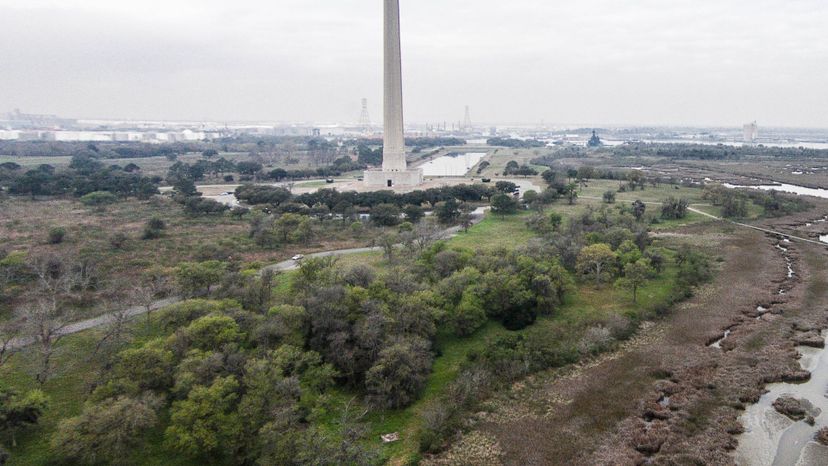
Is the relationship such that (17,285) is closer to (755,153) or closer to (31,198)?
(31,198)

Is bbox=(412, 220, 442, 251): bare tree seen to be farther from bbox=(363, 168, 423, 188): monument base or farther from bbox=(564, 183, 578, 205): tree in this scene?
bbox=(363, 168, 423, 188): monument base

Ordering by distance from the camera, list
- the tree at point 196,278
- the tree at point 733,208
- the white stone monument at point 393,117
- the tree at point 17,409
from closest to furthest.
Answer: the tree at point 17,409
the tree at point 196,278
the tree at point 733,208
the white stone monument at point 393,117

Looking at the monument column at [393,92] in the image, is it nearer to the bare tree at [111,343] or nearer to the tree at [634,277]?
the tree at [634,277]

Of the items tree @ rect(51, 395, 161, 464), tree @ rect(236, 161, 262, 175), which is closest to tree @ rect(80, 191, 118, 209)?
tree @ rect(236, 161, 262, 175)

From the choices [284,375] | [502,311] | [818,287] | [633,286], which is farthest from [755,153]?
[284,375]

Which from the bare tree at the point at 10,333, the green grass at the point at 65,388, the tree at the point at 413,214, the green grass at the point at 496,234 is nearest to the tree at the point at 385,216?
the tree at the point at 413,214

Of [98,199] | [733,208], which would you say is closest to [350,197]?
→ [98,199]
